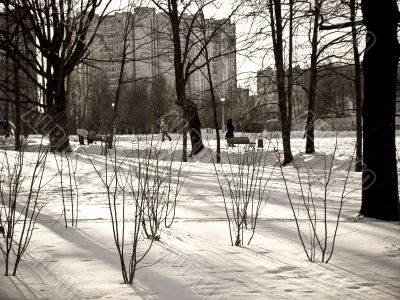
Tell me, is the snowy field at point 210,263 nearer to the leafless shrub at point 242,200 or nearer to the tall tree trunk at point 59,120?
the leafless shrub at point 242,200

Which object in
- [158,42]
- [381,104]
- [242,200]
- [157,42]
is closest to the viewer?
[381,104]

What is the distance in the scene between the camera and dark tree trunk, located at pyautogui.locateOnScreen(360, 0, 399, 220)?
5035mm

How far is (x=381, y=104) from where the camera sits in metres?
5.06

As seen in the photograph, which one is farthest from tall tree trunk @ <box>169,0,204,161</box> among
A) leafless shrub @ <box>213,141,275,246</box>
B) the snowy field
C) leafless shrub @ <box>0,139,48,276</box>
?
the snowy field

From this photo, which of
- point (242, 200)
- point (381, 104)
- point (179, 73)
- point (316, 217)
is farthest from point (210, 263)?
point (179, 73)

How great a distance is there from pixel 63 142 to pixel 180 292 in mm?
12686

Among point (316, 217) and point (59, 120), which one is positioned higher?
point (59, 120)

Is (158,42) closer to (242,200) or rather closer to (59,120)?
(59,120)

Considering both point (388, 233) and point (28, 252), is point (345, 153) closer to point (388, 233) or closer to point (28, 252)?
point (388, 233)

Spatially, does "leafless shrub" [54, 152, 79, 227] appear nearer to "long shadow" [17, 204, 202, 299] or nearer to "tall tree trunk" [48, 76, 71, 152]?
"long shadow" [17, 204, 202, 299]

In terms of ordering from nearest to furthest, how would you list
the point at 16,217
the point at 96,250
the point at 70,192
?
1. the point at 96,250
2. the point at 16,217
3. the point at 70,192

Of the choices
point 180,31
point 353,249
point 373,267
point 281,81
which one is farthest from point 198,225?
point 180,31

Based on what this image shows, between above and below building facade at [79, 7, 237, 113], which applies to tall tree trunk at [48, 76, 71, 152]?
below

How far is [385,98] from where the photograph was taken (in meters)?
5.05
